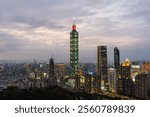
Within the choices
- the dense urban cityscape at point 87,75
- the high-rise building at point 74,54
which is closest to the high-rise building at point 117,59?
the dense urban cityscape at point 87,75

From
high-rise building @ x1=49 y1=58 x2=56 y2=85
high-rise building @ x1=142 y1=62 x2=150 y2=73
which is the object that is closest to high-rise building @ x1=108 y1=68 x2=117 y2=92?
high-rise building @ x1=142 y1=62 x2=150 y2=73

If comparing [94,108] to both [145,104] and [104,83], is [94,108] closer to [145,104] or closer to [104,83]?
[145,104]

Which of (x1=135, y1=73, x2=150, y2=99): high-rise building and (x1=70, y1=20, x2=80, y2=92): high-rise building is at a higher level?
(x1=70, y1=20, x2=80, y2=92): high-rise building

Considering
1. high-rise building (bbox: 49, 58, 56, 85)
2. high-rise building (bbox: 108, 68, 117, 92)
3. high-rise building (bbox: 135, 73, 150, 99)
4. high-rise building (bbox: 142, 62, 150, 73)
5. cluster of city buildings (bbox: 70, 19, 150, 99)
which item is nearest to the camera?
high-rise building (bbox: 135, 73, 150, 99)

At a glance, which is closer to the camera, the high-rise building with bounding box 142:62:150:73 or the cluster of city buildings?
the cluster of city buildings

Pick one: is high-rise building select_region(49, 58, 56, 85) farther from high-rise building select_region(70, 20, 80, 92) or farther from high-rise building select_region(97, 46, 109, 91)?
high-rise building select_region(97, 46, 109, 91)

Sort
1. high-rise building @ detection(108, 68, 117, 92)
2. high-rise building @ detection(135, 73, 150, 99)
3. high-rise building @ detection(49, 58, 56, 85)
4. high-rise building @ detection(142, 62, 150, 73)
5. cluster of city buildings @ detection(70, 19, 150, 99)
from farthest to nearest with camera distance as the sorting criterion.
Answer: high-rise building @ detection(142, 62, 150, 73) → high-rise building @ detection(108, 68, 117, 92) → high-rise building @ detection(49, 58, 56, 85) → cluster of city buildings @ detection(70, 19, 150, 99) → high-rise building @ detection(135, 73, 150, 99)

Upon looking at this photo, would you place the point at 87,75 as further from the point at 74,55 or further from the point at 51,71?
the point at 74,55

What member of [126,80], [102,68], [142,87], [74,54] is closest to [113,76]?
[126,80]
